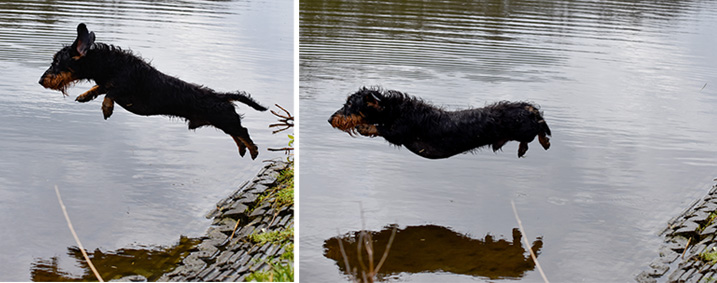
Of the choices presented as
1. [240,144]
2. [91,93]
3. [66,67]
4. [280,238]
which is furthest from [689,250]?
[66,67]

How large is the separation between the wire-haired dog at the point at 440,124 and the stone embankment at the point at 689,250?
88 centimetres

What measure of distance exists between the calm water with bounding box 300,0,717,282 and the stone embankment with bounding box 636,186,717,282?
0.08 meters

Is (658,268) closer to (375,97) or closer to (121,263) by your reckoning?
(375,97)

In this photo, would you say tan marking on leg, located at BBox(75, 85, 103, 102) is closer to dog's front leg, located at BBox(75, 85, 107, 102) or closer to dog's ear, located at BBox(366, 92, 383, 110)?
dog's front leg, located at BBox(75, 85, 107, 102)

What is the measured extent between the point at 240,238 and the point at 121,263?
1.83 feet

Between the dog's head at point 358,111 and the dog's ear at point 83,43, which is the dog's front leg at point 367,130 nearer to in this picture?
the dog's head at point 358,111

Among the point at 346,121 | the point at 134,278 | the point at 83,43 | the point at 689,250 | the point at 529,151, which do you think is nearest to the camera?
the point at 83,43

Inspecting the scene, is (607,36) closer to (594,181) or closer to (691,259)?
(594,181)

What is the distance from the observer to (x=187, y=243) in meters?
3.68

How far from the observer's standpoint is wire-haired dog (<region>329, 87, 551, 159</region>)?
384 centimetres

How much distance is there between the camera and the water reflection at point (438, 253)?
12.6 ft

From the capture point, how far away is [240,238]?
12.1 feet

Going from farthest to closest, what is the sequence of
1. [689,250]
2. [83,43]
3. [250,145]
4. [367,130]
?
[689,250] → [367,130] → [250,145] → [83,43]

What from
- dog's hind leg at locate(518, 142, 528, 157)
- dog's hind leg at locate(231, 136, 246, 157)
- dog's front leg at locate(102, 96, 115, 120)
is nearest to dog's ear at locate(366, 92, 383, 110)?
dog's hind leg at locate(231, 136, 246, 157)
